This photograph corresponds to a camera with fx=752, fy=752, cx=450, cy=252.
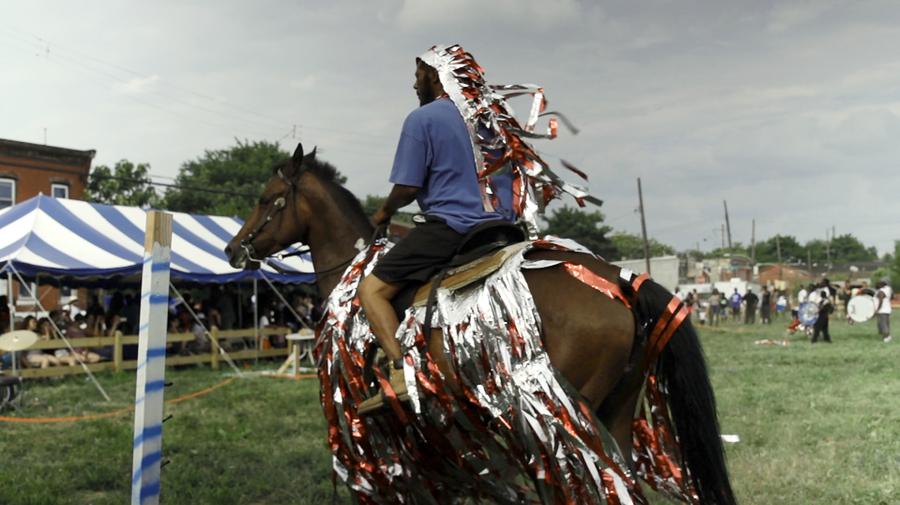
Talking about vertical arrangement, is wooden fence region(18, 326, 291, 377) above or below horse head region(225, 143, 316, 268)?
below

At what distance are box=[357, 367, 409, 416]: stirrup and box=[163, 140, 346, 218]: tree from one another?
46715 millimetres

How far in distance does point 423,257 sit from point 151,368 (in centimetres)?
148

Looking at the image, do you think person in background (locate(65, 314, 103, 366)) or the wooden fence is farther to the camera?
person in background (locate(65, 314, 103, 366))

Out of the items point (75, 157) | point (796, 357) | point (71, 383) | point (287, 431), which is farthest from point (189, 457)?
point (75, 157)

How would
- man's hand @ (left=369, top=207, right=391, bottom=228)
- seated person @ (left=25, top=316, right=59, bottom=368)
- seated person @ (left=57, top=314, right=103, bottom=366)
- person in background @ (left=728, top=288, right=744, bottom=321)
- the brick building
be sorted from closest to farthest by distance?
man's hand @ (left=369, top=207, right=391, bottom=228) < seated person @ (left=25, top=316, right=59, bottom=368) < seated person @ (left=57, top=314, right=103, bottom=366) < the brick building < person in background @ (left=728, top=288, right=744, bottom=321)

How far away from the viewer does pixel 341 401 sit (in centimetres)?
394

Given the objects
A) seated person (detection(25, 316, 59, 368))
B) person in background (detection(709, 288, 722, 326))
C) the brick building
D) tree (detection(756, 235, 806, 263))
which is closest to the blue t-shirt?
seated person (detection(25, 316, 59, 368))

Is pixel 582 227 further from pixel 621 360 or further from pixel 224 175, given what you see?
pixel 621 360

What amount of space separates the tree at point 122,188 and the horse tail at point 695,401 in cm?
3865

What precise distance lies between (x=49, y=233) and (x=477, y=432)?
12.0 meters

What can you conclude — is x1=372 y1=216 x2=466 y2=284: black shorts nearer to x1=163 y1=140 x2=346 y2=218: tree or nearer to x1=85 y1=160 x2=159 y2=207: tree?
x1=85 y1=160 x2=159 y2=207: tree

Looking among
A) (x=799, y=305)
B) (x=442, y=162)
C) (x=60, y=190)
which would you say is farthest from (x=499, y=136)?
(x=60, y=190)

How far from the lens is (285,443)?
7.18m

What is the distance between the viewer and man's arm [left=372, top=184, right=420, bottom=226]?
3.87 m
